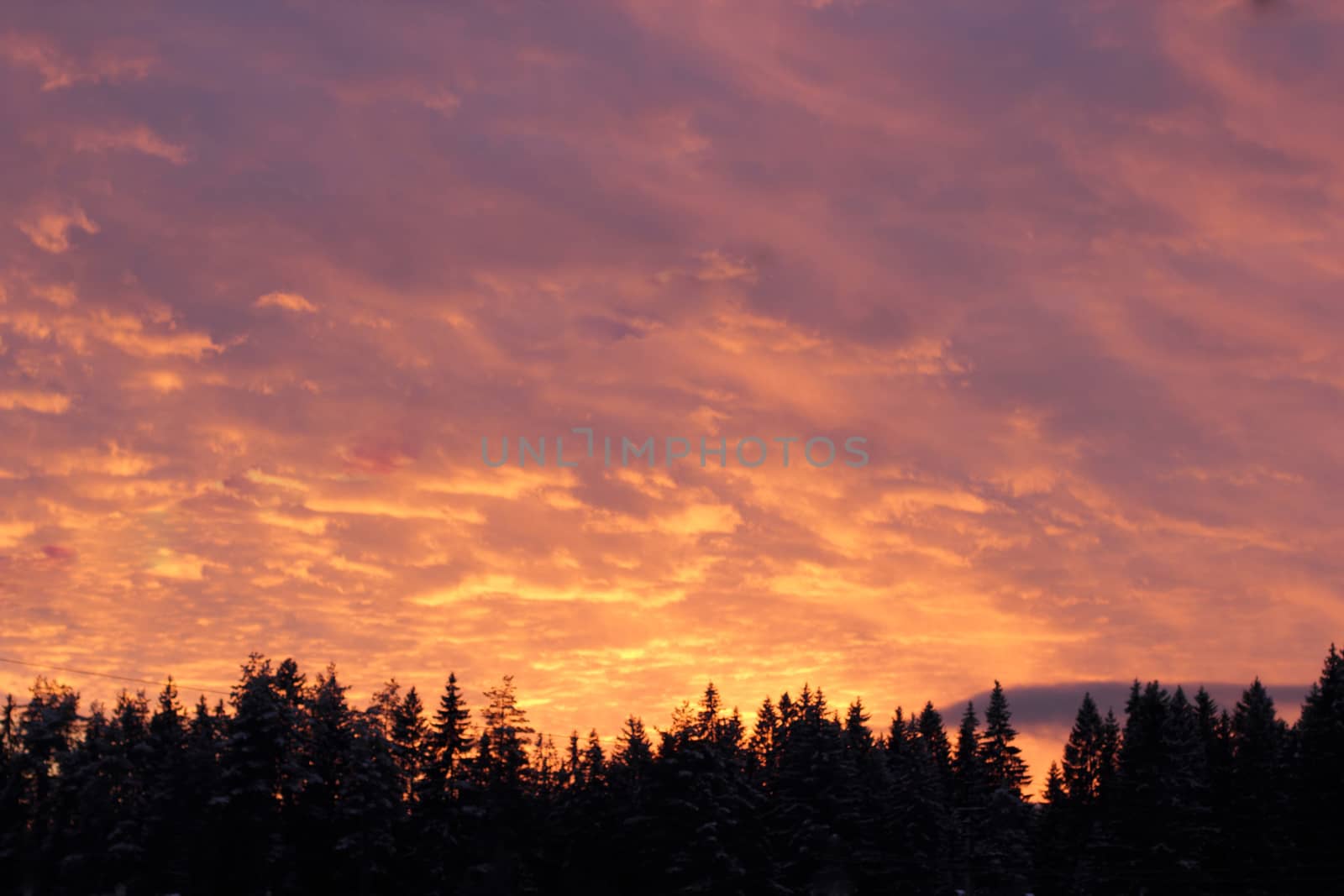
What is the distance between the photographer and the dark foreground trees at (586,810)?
86.8 meters

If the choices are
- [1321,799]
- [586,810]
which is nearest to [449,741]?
[586,810]

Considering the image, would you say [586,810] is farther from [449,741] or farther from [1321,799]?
[1321,799]

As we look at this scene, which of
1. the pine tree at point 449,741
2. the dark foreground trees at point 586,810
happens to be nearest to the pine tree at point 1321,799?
the dark foreground trees at point 586,810

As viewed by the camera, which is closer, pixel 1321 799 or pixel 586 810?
pixel 1321 799

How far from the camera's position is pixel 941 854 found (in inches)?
4353

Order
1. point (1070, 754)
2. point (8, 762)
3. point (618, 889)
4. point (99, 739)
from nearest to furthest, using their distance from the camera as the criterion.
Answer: point (618, 889) → point (99, 739) → point (8, 762) → point (1070, 754)

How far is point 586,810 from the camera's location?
336ft

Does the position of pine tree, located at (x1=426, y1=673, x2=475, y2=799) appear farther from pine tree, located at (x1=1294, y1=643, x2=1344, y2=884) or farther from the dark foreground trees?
pine tree, located at (x1=1294, y1=643, x2=1344, y2=884)

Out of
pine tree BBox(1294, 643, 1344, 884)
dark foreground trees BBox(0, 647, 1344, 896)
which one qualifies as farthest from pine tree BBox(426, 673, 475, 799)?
pine tree BBox(1294, 643, 1344, 884)

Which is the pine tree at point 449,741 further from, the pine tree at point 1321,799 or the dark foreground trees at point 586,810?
the pine tree at point 1321,799

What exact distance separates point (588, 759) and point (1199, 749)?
52.7m

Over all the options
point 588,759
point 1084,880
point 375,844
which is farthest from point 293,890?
point 1084,880

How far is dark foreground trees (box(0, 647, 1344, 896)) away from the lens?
86.8 metres

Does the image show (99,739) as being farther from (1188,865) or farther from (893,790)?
(1188,865)
